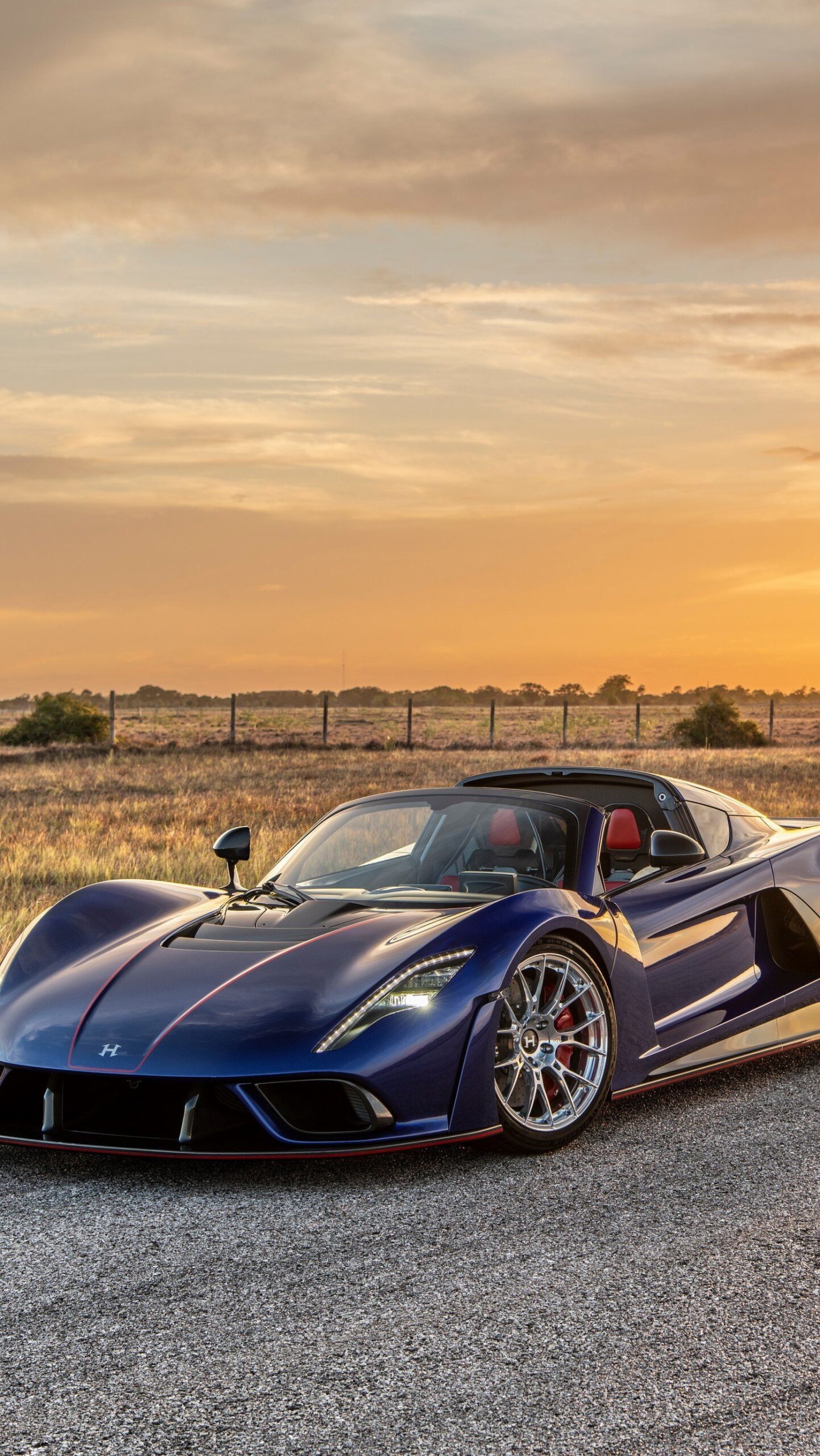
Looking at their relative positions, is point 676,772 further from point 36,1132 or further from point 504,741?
point 36,1132

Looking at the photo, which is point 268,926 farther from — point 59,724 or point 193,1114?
point 59,724

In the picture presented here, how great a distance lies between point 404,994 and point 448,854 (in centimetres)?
169

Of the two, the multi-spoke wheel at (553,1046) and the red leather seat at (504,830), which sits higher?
the red leather seat at (504,830)

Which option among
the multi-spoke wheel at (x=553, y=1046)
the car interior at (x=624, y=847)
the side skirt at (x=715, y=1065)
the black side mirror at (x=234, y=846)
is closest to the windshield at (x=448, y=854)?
the black side mirror at (x=234, y=846)

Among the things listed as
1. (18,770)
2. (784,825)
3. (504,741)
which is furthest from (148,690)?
(784,825)

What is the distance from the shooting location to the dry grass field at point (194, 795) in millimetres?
14078

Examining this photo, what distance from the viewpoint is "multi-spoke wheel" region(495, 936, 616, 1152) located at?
4.71 metres

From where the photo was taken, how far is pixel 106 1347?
322 cm

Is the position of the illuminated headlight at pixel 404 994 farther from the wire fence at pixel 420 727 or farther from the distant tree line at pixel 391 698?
the distant tree line at pixel 391 698

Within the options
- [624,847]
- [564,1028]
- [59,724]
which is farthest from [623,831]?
[59,724]

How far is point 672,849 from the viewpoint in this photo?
5.64 metres

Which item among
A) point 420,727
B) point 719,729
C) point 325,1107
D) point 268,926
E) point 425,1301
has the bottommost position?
point 425,1301

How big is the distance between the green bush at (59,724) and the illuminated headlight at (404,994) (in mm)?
37796

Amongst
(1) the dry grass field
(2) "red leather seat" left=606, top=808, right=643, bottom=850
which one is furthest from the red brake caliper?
(1) the dry grass field
